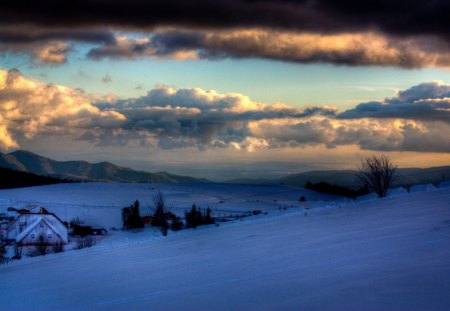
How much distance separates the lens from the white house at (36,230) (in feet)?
181

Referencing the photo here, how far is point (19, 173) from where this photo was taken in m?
175

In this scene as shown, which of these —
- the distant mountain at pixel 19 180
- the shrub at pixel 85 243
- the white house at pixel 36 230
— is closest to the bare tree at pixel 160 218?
the shrub at pixel 85 243

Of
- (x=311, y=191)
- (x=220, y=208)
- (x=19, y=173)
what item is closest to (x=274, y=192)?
(x=311, y=191)

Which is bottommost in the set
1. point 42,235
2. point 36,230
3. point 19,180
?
point 42,235

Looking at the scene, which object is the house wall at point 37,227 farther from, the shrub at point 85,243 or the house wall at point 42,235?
the shrub at point 85,243

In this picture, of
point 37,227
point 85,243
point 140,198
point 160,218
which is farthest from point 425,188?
point 140,198

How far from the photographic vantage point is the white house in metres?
55.3

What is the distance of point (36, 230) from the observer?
2233 inches

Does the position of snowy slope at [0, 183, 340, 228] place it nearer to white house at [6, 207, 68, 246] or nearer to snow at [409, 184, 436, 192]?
white house at [6, 207, 68, 246]

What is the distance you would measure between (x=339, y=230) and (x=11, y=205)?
8431 centimetres

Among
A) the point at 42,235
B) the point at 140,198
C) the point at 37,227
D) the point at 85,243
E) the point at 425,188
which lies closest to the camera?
the point at 425,188

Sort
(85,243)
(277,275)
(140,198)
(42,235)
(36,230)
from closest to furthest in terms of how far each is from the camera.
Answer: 1. (277,275)
2. (85,243)
3. (42,235)
4. (36,230)
5. (140,198)

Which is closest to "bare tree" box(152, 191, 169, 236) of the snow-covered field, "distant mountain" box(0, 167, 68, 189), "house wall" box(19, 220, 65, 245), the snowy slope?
"house wall" box(19, 220, 65, 245)

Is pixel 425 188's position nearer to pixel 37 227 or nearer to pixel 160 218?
pixel 160 218
